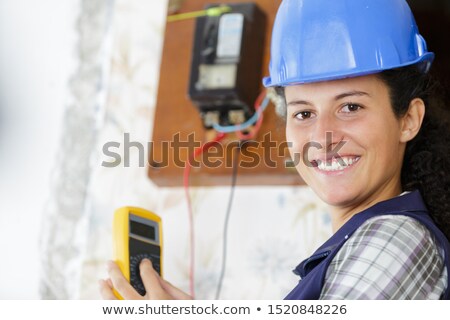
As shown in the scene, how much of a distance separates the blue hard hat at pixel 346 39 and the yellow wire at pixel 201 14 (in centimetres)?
56

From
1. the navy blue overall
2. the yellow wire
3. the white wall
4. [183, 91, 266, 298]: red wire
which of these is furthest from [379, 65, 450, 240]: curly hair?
the white wall

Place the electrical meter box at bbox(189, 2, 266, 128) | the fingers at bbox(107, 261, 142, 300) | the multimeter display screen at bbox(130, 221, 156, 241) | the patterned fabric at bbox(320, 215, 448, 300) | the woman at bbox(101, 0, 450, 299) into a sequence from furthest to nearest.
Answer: the electrical meter box at bbox(189, 2, 266, 128) → the multimeter display screen at bbox(130, 221, 156, 241) → the fingers at bbox(107, 261, 142, 300) → the woman at bbox(101, 0, 450, 299) → the patterned fabric at bbox(320, 215, 448, 300)

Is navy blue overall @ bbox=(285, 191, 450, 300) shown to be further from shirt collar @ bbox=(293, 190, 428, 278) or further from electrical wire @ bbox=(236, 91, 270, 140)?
electrical wire @ bbox=(236, 91, 270, 140)

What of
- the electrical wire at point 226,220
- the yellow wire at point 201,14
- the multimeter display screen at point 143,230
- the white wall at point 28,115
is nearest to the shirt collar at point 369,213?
the multimeter display screen at point 143,230

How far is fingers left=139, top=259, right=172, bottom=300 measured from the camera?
1291 millimetres

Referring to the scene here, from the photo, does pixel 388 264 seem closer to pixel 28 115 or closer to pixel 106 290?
pixel 106 290

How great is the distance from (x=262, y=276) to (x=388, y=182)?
505 mm

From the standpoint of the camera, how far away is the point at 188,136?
1.75 meters

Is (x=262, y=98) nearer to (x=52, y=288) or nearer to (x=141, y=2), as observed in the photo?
(x=141, y=2)

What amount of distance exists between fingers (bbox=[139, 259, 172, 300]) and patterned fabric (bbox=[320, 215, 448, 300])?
37cm

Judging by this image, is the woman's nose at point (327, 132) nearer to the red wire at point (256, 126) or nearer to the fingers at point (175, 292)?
the fingers at point (175, 292)

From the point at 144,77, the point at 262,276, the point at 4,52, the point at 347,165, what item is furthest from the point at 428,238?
the point at 4,52

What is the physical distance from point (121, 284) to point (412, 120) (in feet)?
1.74

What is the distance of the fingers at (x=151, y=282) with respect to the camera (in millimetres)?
1291
